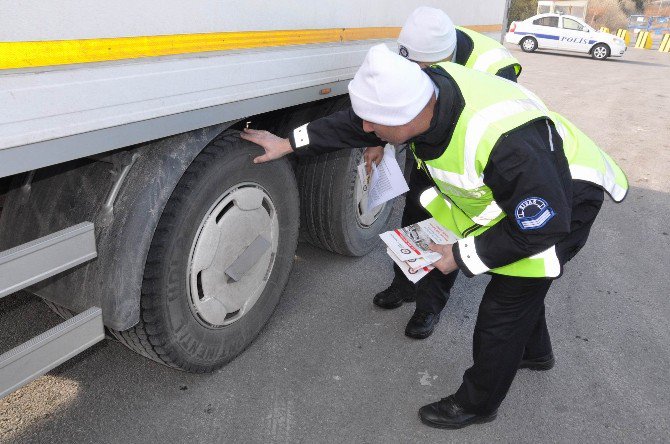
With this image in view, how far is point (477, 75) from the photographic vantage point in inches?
81.4

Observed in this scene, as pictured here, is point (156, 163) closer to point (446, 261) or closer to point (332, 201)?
point (446, 261)

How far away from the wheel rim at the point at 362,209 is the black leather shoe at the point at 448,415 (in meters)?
1.39

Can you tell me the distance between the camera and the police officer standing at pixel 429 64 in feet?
9.01

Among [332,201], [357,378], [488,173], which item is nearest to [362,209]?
[332,201]

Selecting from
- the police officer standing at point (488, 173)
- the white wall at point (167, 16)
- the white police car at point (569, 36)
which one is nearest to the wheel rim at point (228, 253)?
the police officer standing at point (488, 173)

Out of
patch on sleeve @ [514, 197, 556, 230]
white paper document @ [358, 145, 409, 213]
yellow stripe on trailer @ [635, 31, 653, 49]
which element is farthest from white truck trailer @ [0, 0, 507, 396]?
yellow stripe on trailer @ [635, 31, 653, 49]

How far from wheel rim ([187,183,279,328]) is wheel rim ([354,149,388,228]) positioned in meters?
0.87

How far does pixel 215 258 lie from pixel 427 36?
57.5 inches

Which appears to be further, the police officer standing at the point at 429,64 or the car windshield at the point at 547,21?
the car windshield at the point at 547,21

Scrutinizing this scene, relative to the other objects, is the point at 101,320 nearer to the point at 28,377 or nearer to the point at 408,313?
the point at 28,377

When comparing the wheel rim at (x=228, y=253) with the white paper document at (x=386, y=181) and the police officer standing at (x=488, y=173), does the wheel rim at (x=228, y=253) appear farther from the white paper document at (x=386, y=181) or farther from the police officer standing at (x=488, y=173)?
the white paper document at (x=386, y=181)

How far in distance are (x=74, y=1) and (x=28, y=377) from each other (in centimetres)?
115

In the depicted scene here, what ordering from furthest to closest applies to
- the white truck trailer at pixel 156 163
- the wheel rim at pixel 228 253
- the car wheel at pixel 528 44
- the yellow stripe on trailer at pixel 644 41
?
the yellow stripe on trailer at pixel 644 41 → the car wheel at pixel 528 44 → the wheel rim at pixel 228 253 → the white truck trailer at pixel 156 163

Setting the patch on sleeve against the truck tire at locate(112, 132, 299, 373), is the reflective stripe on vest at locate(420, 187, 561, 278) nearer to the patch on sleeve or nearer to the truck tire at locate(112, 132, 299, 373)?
the patch on sleeve
